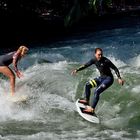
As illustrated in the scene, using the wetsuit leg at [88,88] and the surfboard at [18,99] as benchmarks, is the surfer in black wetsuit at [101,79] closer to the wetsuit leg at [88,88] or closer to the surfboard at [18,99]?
the wetsuit leg at [88,88]

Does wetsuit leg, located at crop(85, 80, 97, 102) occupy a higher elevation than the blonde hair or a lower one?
lower

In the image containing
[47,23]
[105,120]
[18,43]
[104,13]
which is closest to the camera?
[105,120]

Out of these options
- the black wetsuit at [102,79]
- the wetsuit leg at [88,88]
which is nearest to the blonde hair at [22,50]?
the black wetsuit at [102,79]

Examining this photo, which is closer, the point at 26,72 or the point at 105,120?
the point at 105,120

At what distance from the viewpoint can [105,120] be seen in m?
14.7

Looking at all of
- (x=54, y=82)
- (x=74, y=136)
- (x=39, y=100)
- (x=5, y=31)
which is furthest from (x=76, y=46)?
(x=74, y=136)

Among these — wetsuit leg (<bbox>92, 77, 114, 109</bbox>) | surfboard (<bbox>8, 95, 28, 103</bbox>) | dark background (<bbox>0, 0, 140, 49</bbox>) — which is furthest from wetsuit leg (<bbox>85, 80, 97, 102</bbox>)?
dark background (<bbox>0, 0, 140, 49</bbox>)

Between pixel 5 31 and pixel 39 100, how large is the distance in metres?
18.0

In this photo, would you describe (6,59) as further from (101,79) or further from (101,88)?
(101,88)

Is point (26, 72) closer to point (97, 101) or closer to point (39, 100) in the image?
point (39, 100)

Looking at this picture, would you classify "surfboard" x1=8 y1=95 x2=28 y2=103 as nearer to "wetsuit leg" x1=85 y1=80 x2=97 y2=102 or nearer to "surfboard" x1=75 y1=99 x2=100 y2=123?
"surfboard" x1=75 y1=99 x2=100 y2=123

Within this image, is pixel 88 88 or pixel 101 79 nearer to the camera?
pixel 88 88

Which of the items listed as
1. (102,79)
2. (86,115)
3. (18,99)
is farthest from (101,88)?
(18,99)

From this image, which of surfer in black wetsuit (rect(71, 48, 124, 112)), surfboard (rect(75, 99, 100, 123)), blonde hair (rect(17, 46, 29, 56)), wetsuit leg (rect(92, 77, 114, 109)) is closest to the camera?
surfboard (rect(75, 99, 100, 123))
